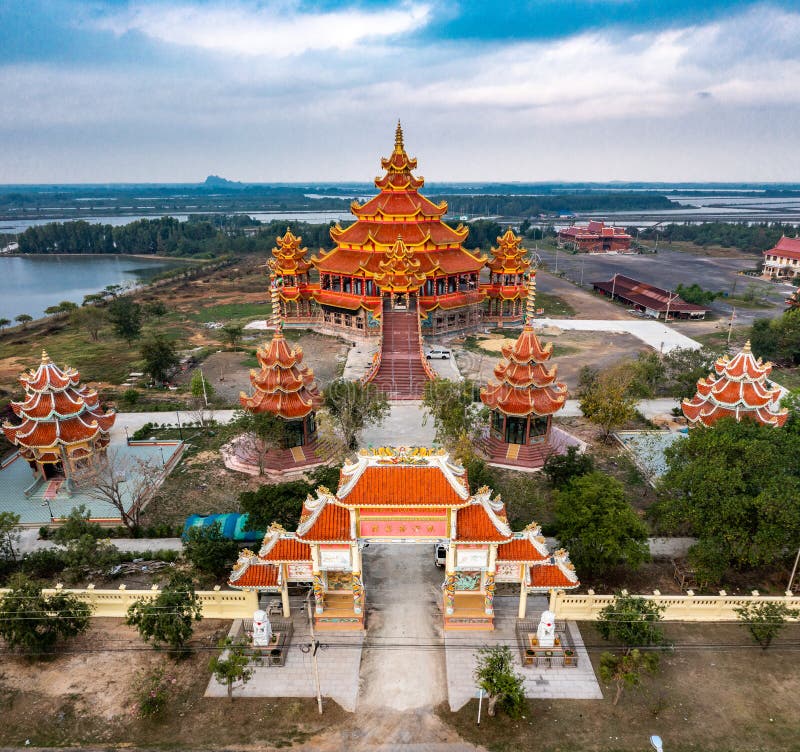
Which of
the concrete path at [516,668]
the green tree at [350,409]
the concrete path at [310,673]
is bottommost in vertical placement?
the concrete path at [310,673]

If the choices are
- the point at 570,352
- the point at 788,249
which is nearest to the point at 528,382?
the point at 570,352

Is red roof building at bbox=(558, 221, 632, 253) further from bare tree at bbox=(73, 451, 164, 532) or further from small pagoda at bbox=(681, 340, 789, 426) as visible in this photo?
bare tree at bbox=(73, 451, 164, 532)

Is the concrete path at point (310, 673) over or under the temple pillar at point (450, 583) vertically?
under

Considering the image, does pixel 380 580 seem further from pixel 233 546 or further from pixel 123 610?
pixel 123 610

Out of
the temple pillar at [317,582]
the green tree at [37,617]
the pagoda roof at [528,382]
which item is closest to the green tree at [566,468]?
the pagoda roof at [528,382]


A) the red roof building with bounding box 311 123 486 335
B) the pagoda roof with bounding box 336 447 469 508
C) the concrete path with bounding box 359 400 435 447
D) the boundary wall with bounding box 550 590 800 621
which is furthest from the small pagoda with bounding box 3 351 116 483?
the red roof building with bounding box 311 123 486 335

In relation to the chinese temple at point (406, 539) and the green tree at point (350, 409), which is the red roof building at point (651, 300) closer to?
the green tree at point (350, 409)
